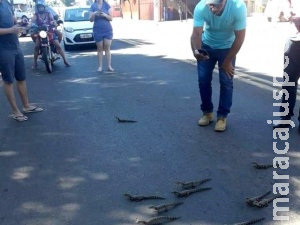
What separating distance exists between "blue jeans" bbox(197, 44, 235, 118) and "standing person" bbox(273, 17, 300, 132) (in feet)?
2.16

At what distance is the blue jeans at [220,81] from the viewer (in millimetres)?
5121

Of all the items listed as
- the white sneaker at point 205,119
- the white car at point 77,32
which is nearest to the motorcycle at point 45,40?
the white car at point 77,32

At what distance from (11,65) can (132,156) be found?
Answer: 2.55 meters

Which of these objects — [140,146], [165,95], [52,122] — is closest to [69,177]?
[140,146]

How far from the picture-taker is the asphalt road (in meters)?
3.39

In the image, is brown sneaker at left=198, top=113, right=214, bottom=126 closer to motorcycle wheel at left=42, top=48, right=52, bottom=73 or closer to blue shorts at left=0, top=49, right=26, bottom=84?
blue shorts at left=0, top=49, right=26, bottom=84

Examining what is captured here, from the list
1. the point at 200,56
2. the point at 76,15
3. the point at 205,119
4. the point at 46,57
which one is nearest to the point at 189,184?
the point at 200,56

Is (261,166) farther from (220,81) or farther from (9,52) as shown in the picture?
(9,52)

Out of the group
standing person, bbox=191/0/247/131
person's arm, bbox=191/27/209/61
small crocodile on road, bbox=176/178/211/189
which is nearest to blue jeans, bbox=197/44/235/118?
standing person, bbox=191/0/247/131

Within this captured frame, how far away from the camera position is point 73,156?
15.2 ft

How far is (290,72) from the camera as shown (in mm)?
4965

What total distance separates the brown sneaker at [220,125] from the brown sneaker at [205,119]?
266mm

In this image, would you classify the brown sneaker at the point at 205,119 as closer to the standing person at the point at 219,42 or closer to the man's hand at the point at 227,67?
the standing person at the point at 219,42

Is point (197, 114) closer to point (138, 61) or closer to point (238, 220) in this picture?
point (238, 220)
